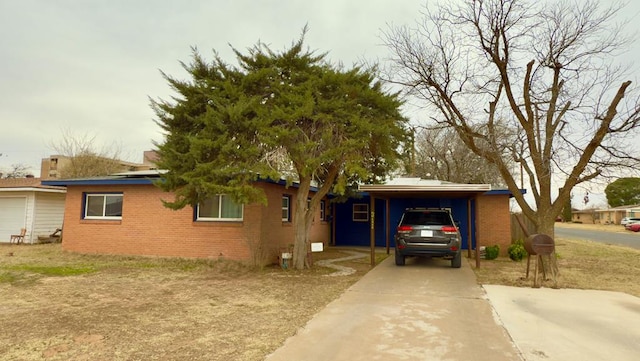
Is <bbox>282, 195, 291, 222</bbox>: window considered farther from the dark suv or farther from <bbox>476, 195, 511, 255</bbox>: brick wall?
<bbox>476, 195, 511, 255</bbox>: brick wall

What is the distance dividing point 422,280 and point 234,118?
5.88 meters

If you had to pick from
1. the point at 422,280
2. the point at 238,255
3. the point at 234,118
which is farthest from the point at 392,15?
the point at 238,255

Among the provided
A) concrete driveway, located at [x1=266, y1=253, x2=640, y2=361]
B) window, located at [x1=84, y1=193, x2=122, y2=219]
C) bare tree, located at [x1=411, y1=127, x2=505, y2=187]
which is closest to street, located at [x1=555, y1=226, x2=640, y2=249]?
bare tree, located at [x1=411, y1=127, x2=505, y2=187]

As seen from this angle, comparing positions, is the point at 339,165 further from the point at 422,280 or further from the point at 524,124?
the point at 524,124

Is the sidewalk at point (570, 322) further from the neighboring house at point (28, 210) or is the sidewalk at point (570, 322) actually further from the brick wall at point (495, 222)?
the neighboring house at point (28, 210)

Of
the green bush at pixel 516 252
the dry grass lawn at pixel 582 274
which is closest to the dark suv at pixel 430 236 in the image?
the dry grass lawn at pixel 582 274

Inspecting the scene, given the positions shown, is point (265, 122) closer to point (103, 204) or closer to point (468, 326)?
point (468, 326)

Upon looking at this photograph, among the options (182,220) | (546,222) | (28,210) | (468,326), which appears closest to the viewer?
(468,326)

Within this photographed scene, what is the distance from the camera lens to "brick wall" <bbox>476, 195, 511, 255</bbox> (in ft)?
52.0

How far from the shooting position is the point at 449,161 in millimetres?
32969

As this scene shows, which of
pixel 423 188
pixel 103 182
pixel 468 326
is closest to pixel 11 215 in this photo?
pixel 103 182

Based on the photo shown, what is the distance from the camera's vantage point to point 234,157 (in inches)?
372

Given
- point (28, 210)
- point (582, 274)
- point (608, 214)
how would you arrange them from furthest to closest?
1. point (608, 214)
2. point (28, 210)
3. point (582, 274)

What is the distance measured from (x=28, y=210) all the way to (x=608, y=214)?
3134 inches
